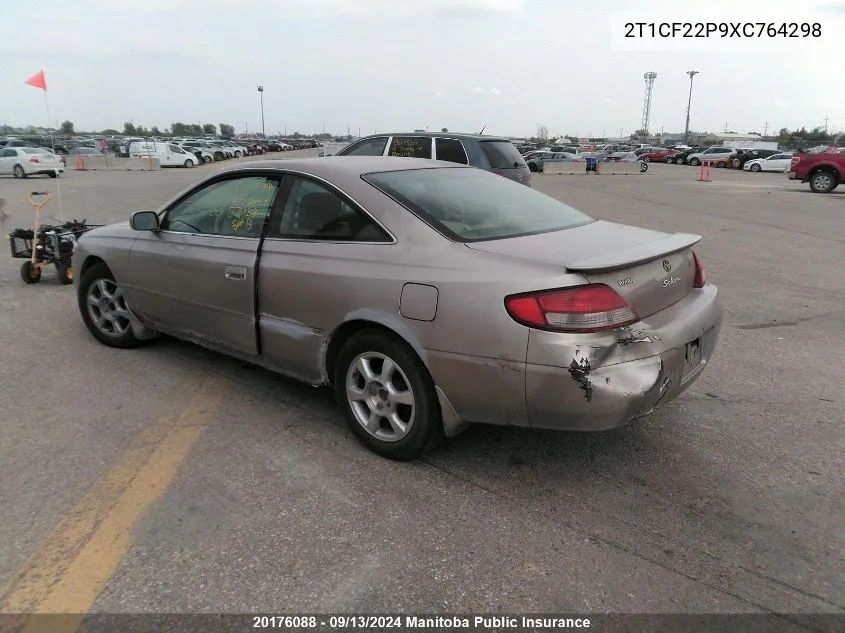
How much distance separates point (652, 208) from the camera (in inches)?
642

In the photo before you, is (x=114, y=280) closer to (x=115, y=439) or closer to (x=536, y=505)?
(x=115, y=439)

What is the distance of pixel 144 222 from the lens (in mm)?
4371

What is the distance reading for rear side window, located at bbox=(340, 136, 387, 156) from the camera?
11.7 meters

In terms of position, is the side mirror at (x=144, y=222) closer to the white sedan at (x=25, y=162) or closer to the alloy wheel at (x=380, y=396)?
the alloy wheel at (x=380, y=396)

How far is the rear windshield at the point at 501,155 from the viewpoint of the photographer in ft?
34.9

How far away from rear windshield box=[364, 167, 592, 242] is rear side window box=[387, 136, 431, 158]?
706 centimetres

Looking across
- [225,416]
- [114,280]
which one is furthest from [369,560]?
[114,280]

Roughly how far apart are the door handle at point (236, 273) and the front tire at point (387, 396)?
860 millimetres

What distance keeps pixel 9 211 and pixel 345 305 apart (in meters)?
14.8

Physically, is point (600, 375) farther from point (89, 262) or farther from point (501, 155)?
point (501, 155)

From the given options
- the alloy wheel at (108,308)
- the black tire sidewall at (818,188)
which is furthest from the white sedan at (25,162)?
the black tire sidewall at (818,188)

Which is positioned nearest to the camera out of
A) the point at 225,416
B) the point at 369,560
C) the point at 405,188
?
the point at 369,560

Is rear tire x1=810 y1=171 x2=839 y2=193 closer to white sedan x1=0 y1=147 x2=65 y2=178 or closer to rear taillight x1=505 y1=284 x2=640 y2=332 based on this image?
rear taillight x1=505 y1=284 x2=640 y2=332

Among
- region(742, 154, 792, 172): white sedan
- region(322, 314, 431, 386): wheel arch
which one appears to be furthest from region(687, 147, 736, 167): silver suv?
region(322, 314, 431, 386): wheel arch
